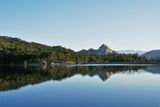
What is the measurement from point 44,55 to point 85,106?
114449 millimetres

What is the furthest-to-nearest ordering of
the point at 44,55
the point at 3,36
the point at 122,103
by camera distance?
the point at 3,36 < the point at 44,55 < the point at 122,103

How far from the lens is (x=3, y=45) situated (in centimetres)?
15012

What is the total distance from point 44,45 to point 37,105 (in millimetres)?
171490

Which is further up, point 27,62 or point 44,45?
point 44,45

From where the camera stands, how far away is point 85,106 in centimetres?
2334

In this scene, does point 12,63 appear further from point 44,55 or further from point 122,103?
point 122,103

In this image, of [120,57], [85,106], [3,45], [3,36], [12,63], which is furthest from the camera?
[120,57]

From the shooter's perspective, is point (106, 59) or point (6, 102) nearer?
point (6, 102)

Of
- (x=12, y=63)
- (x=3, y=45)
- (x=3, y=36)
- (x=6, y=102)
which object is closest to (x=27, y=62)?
(x=12, y=63)

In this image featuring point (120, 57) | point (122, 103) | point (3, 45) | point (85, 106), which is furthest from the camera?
point (120, 57)

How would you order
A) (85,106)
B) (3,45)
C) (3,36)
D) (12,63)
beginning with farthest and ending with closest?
(3,36) → (3,45) → (12,63) → (85,106)

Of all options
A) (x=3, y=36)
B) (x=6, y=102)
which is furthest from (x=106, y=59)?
(x=6, y=102)

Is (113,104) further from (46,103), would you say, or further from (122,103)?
(46,103)

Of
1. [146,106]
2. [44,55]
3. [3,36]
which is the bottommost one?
[146,106]
